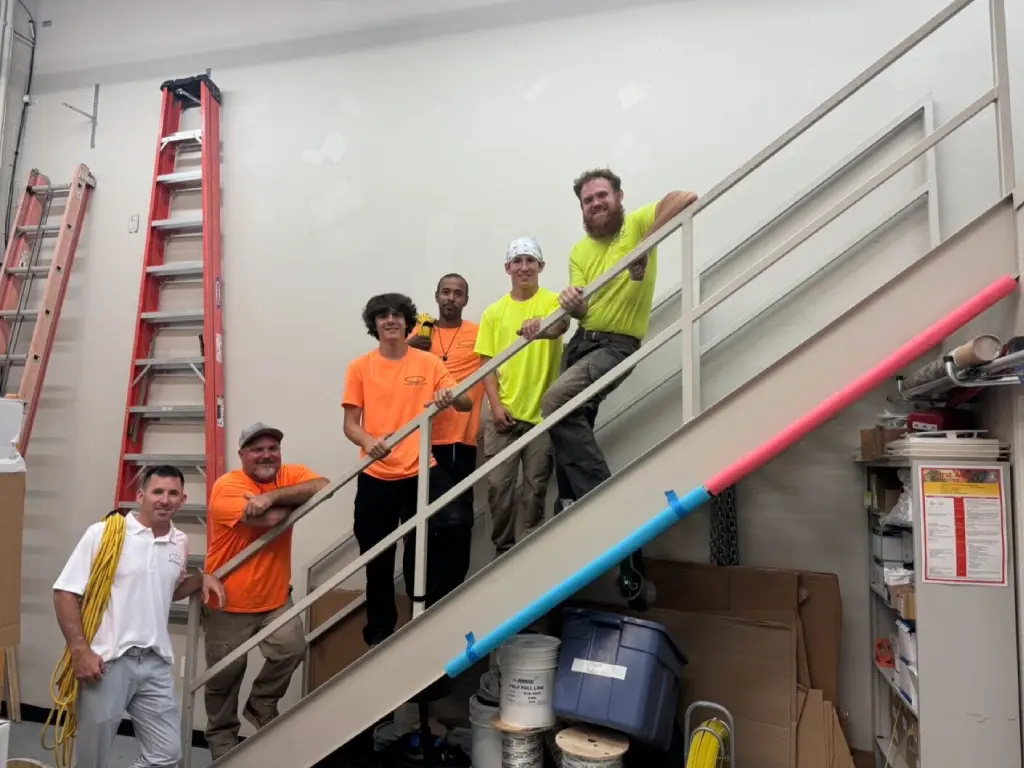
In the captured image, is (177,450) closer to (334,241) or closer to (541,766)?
(334,241)

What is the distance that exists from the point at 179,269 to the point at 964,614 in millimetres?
4362

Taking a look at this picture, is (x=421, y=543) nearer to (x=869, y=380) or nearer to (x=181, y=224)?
(x=869, y=380)

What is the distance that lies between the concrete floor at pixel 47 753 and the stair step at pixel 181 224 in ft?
9.66

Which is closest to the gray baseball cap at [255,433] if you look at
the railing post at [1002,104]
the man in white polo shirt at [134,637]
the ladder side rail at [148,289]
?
the man in white polo shirt at [134,637]

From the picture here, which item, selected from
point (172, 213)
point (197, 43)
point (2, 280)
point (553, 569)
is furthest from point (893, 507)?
point (2, 280)

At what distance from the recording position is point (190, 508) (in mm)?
4043

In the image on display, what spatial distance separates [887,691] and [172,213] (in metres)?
4.77

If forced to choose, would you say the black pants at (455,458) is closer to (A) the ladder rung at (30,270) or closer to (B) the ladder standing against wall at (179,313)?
(B) the ladder standing against wall at (179,313)

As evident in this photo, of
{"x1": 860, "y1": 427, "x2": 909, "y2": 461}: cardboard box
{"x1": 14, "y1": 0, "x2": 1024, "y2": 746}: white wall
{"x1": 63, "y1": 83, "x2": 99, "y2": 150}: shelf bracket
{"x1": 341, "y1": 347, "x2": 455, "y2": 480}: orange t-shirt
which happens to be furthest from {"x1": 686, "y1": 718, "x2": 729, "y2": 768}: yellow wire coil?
{"x1": 63, "y1": 83, "x2": 99, "y2": 150}: shelf bracket

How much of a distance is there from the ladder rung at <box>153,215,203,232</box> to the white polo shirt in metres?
2.19

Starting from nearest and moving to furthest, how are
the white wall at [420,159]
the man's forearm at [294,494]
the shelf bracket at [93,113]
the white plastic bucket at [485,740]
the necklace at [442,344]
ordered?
the white plastic bucket at [485,740]
the man's forearm at [294,494]
the white wall at [420,159]
the necklace at [442,344]
the shelf bracket at [93,113]

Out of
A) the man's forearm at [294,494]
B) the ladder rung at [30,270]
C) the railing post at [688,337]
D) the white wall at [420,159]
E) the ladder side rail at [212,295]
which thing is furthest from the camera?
the ladder rung at [30,270]

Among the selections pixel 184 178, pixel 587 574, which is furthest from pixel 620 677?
pixel 184 178

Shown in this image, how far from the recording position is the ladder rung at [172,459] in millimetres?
4074
